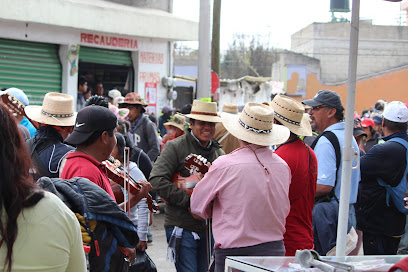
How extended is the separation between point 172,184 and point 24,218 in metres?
3.21

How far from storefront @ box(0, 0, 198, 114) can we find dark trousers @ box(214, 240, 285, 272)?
9638mm

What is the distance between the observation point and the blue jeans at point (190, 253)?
5.41 metres

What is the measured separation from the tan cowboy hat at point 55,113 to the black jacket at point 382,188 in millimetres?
2879

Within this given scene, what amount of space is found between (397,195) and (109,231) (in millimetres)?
3557

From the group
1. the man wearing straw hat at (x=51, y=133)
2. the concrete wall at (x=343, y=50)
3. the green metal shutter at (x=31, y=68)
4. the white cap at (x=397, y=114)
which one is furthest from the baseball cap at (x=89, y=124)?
the concrete wall at (x=343, y=50)

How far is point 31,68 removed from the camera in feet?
45.2

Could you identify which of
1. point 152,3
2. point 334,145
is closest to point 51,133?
point 334,145

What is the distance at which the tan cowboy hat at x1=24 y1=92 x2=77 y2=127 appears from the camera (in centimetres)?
493

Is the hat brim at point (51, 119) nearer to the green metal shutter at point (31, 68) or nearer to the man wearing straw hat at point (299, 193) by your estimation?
the man wearing straw hat at point (299, 193)

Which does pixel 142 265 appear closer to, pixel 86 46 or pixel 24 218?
pixel 24 218

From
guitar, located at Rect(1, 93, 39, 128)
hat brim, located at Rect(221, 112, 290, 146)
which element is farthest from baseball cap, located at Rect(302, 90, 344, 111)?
guitar, located at Rect(1, 93, 39, 128)

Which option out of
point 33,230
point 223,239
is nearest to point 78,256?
point 33,230

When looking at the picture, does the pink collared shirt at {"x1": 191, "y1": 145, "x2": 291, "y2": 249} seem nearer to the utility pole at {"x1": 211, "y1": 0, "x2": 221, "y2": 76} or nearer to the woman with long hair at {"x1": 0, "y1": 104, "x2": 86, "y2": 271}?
the woman with long hair at {"x1": 0, "y1": 104, "x2": 86, "y2": 271}

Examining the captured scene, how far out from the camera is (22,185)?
2234 mm
